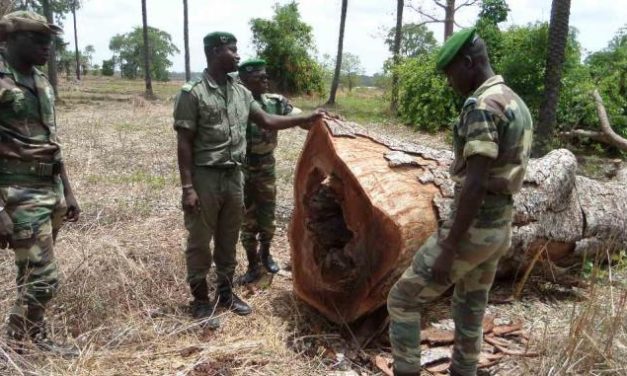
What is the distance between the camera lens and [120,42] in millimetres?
66312

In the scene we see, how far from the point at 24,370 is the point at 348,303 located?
172 centimetres

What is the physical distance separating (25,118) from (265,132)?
1790 mm

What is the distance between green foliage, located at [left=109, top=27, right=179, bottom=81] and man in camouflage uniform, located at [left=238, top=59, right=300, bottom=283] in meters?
52.4

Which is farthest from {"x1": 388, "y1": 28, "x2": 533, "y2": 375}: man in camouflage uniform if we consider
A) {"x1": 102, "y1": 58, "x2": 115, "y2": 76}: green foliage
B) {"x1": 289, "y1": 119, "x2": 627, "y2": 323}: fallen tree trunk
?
{"x1": 102, "y1": 58, "x2": 115, "y2": 76}: green foliage

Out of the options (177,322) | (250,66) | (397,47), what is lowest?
(177,322)

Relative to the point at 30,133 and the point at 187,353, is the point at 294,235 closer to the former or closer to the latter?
the point at 187,353

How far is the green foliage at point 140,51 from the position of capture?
2231 inches

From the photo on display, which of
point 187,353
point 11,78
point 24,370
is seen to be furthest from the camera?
point 187,353

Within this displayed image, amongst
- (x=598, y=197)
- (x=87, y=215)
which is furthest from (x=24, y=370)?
(x=598, y=197)

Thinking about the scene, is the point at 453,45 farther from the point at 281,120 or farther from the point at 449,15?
the point at 449,15

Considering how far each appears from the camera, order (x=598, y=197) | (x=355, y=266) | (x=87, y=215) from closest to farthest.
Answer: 1. (x=355, y=266)
2. (x=598, y=197)
3. (x=87, y=215)


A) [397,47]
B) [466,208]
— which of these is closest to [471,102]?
[466,208]

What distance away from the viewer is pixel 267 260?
428 centimetres

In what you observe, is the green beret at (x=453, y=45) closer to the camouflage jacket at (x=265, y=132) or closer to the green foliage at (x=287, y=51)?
the camouflage jacket at (x=265, y=132)
